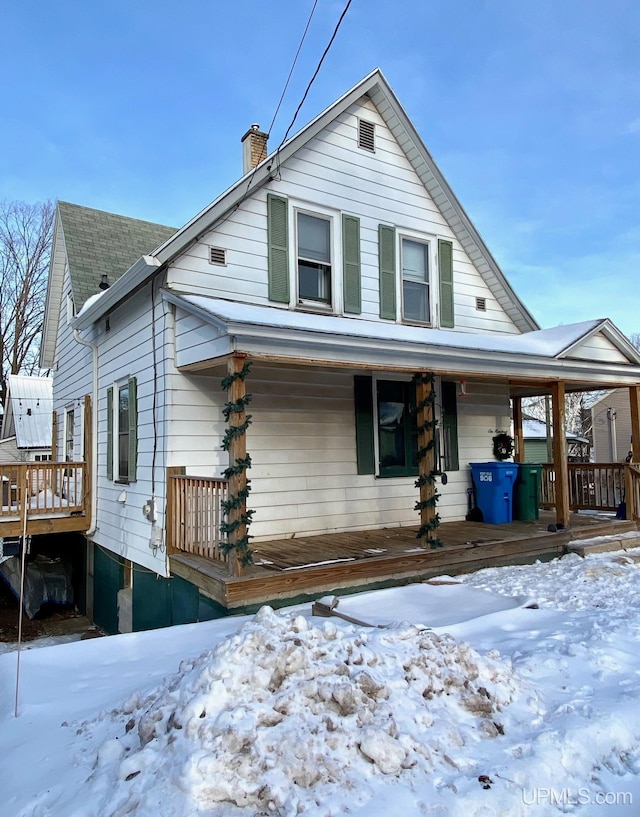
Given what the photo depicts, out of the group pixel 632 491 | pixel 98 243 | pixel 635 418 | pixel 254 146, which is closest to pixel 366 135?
pixel 254 146

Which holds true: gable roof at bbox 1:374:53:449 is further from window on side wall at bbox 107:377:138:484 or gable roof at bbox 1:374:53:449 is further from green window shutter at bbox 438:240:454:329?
green window shutter at bbox 438:240:454:329

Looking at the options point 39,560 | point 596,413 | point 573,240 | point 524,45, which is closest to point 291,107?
point 524,45

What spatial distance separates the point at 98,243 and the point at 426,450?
762cm

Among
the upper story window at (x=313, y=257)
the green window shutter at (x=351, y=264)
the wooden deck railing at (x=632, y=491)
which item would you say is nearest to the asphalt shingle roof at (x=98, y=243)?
the upper story window at (x=313, y=257)

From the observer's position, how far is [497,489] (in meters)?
8.92

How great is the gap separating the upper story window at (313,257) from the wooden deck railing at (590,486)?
5.08 metres

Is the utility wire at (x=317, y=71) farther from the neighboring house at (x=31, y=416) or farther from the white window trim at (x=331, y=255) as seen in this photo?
the neighboring house at (x=31, y=416)

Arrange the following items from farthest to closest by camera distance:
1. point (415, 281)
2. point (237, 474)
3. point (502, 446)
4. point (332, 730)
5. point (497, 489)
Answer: point (502, 446) → point (415, 281) → point (497, 489) → point (237, 474) → point (332, 730)

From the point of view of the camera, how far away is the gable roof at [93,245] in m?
10.3

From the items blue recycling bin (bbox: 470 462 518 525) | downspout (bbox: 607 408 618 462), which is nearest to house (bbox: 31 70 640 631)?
blue recycling bin (bbox: 470 462 518 525)

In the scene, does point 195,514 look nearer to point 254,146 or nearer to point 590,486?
point 254,146

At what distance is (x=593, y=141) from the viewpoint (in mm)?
14953

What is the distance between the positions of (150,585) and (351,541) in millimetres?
2610

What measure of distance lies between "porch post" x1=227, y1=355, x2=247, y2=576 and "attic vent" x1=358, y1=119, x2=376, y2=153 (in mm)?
5266
